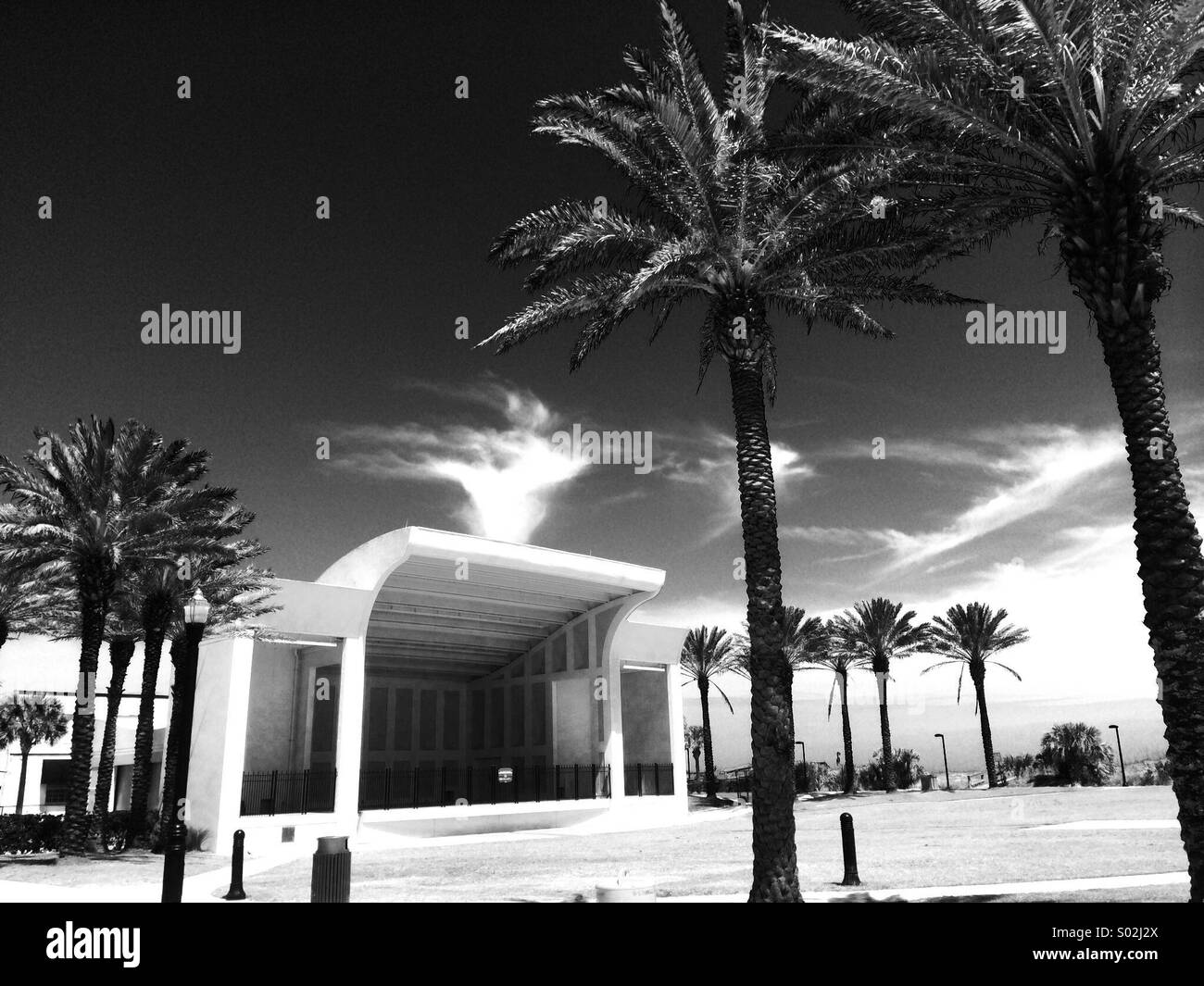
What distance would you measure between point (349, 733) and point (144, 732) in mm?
6697

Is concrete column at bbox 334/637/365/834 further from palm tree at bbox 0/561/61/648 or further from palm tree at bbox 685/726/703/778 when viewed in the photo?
palm tree at bbox 685/726/703/778

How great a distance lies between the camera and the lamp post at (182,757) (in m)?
11.3

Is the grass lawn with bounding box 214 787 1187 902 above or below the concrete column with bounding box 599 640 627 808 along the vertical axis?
below

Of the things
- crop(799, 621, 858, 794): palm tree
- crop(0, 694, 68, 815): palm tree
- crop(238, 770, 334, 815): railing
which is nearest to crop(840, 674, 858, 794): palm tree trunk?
crop(799, 621, 858, 794): palm tree

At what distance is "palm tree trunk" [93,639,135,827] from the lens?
1134 inches

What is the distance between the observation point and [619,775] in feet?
111

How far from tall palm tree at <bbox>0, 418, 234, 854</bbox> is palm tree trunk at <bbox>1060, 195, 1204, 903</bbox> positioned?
72.1 ft

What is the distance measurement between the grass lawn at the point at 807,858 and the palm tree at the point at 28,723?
120 feet

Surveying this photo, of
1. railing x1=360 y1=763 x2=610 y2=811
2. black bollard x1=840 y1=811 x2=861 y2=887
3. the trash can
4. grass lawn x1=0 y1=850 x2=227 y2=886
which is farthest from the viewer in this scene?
railing x1=360 y1=763 x2=610 y2=811

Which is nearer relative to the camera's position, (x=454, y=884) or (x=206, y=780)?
(x=454, y=884)

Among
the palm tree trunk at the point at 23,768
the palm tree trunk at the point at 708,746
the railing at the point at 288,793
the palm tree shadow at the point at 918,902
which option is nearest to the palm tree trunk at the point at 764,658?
the palm tree shadow at the point at 918,902
